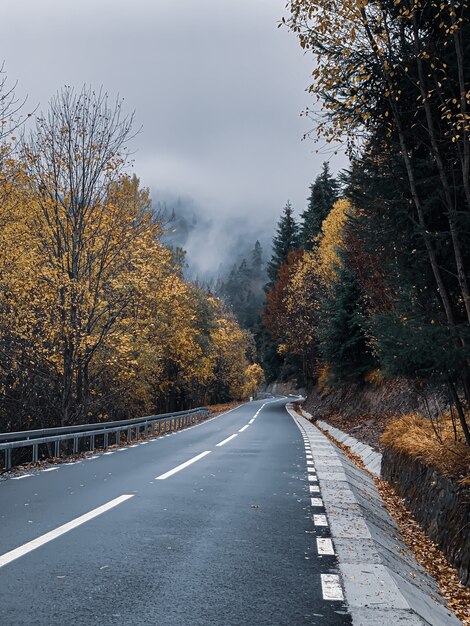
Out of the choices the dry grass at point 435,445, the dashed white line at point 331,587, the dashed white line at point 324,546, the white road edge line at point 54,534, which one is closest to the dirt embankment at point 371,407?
the dry grass at point 435,445

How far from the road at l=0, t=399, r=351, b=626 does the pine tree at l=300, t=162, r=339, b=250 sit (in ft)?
186

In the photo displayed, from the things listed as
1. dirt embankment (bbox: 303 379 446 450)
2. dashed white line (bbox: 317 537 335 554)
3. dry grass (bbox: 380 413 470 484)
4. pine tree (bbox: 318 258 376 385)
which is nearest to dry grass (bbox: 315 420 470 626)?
dashed white line (bbox: 317 537 335 554)

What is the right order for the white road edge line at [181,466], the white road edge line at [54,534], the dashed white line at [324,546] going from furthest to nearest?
the white road edge line at [181,466] → the dashed white line at [324,546] → the white road edge line at [54,534]

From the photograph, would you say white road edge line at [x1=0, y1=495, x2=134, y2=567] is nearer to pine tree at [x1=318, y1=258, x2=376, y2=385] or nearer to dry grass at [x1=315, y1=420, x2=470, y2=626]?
dry grass at [x1=315, y1=420, x2=470, y2=626]

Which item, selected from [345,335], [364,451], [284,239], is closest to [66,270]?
[364,451]

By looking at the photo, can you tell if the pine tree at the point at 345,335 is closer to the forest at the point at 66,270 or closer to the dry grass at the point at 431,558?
the forest at the point at 66,270

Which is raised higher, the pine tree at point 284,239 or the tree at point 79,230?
the pine tree at point 284,239

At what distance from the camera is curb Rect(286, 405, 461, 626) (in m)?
A: 4.30

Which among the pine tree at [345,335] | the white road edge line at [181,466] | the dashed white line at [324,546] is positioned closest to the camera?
the dashed white line at [324,546]

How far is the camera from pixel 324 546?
248 inches

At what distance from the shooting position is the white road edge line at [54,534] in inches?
222

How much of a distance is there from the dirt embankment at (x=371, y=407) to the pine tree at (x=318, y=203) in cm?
2841

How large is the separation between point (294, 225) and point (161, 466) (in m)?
79.7

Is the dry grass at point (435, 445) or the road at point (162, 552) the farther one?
the dry grass at point (435, 445)
